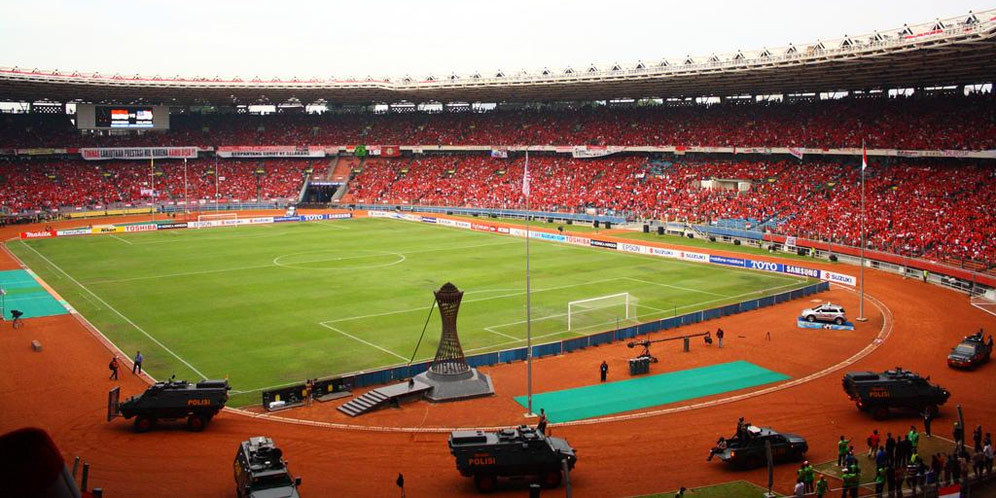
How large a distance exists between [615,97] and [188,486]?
86.7 meters

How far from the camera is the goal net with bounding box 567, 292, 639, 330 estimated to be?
4356 cm

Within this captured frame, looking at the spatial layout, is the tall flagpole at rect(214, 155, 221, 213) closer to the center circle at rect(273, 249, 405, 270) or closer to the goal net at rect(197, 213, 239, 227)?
the goal net at rect(197, 213, 239, 227)

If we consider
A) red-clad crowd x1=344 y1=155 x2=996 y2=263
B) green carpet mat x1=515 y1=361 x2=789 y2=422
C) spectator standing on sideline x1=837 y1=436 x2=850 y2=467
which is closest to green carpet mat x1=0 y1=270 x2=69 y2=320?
green carpet mat x1=515 y1=361 x2=789 y2=422

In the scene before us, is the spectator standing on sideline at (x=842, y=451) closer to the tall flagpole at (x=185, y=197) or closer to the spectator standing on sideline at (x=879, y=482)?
the spectator standing on sideline at (x=879, y=482)

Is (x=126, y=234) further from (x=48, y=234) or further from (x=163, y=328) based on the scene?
(x=163, y=328)

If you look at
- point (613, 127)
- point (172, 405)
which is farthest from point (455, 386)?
point (613, 127)

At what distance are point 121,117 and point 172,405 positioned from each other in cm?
8838

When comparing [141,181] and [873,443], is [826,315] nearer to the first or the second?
[873,443]

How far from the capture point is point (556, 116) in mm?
110000

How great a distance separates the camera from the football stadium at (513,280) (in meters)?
24.8

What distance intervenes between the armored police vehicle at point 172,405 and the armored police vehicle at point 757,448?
17030 mm

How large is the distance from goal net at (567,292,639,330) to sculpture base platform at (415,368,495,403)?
1102 centimetres

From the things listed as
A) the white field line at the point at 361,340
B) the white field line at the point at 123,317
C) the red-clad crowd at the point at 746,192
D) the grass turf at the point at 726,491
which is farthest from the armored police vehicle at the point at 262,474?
the red-clad crowd at the point at 746,192

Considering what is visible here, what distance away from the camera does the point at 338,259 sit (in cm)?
6594
